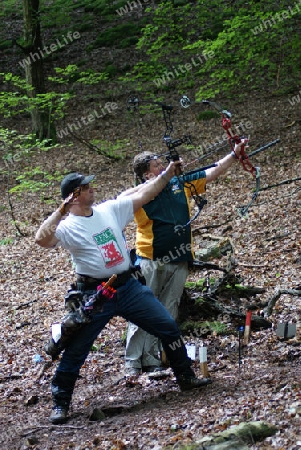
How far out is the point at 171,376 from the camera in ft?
16.5

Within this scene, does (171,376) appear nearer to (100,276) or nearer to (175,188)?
Result: (100,276)

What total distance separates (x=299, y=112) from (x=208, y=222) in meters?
6.15

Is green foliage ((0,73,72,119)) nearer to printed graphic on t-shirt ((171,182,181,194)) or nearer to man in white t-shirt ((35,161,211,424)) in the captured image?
printed graphic on t-shirt ((171,182,181,194))

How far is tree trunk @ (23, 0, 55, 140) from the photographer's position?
52.7ft

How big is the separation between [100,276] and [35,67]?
13201mm

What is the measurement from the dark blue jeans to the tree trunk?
40.5ft

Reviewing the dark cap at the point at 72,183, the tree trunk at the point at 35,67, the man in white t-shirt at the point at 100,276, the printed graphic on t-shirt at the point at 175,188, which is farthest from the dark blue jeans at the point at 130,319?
the tree trunk at the point at 35,67

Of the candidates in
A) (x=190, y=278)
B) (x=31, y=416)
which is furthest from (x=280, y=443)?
(x=190, y=278)

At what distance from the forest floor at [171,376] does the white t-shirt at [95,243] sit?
3.78 ft

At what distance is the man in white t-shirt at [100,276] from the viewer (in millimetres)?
4289

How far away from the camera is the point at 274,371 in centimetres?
452

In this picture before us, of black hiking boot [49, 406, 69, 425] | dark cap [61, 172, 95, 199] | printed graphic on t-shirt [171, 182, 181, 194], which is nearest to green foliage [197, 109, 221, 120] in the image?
printed graphic on t-shirt [171, 182, 181, 194]

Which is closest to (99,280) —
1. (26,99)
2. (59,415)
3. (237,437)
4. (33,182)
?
(59,415)

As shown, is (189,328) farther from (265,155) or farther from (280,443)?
(265,155)
